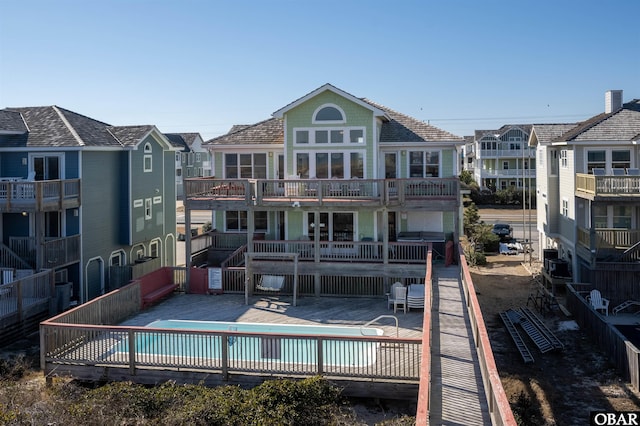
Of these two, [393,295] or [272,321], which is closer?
[272,321]

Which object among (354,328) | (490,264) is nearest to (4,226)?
(354,328)

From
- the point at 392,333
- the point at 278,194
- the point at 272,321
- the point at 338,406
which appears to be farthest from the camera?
the point at 278,194

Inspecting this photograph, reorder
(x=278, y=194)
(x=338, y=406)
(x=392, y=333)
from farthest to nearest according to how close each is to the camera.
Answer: (x=278, y=194), (x=392, y=333), (x=338, y=406)

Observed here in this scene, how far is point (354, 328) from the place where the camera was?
18750mm

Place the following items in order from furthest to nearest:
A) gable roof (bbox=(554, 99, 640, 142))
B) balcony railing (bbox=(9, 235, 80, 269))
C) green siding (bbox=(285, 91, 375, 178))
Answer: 1. gable roof (bbox=(554, 99, 640, 142))
2. green siding (bbox=(285, 91, 375, 178))
3. balcony railing (bbox=(9, 235, 80, 269))

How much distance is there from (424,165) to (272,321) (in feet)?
34.4

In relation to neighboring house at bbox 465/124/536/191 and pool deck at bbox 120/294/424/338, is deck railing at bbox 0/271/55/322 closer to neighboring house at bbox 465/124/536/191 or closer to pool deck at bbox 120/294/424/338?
pool deck at bbox 120/294/424/338

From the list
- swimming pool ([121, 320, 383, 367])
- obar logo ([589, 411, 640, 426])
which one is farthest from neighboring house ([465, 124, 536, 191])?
swimming pool ([121, 320, 383, 367])

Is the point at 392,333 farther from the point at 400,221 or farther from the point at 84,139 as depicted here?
the point at 84,139

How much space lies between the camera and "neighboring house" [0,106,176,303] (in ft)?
75.4

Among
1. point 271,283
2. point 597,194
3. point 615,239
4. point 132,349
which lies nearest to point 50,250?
point 271,283

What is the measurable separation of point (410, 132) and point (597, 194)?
26.9ft

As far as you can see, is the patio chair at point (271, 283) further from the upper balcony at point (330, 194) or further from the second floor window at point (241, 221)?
the second floor window at point (241, 221)

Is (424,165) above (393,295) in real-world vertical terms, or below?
above
